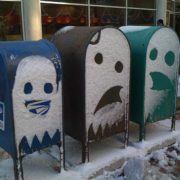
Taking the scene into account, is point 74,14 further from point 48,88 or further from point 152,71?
point 48,88

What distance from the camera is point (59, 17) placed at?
9.79 m

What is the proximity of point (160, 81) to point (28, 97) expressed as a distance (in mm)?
1913

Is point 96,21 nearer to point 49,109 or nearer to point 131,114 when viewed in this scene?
point 131,114

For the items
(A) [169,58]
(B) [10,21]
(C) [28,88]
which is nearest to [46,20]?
(B) [10,21]

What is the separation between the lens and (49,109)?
126 inches

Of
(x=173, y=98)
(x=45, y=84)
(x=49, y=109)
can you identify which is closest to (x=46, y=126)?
(x=49, y=109)

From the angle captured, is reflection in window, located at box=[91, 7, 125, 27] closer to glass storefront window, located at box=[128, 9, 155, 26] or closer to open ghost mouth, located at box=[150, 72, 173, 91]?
glass storefront window, located at box=[128, 9, 155, 26]

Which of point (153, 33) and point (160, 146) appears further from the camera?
point (160, 146)

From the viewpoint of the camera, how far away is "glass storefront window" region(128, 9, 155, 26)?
1263cm

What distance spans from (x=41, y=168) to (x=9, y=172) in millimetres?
352

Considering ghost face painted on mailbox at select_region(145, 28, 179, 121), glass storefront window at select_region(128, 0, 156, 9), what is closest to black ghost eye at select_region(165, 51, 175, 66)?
ghost face painted on mailbox at select_region(145, 28, 179, 121)

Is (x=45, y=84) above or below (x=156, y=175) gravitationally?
above

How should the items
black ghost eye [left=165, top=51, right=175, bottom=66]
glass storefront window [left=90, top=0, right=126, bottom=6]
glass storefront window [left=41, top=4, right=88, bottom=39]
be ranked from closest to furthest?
1. black ghost eye [left=165, top=51, right=175, bottom=66]
2. glass storefront window [left=41, top=4, right=88, bottom=39]
3. glass storefront window [left=90, top=0, right=126, bottom=6]

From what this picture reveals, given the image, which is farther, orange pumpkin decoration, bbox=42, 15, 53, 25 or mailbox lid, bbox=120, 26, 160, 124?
orange pumpkin decoration, bbox=42, 15, 53, 25
